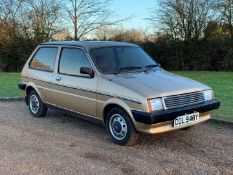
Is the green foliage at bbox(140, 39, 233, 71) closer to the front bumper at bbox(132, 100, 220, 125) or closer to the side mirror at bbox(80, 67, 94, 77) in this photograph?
the side mirror at bbox(80, 67, 94, 77)

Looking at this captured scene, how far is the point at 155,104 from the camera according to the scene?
586cm

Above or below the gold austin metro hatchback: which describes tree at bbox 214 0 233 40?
above

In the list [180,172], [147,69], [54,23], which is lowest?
[180,172]

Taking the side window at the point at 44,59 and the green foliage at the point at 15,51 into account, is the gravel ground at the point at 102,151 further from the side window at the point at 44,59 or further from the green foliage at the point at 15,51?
the green foliage at the point at 15,51

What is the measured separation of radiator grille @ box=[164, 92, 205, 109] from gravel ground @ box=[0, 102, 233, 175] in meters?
0.72

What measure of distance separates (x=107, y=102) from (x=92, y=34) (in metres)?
21.7

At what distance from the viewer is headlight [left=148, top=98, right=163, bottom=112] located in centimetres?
582

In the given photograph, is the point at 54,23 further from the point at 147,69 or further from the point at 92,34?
the point at 147,69

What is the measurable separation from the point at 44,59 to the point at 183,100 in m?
3.50

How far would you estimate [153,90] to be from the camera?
6004 mm

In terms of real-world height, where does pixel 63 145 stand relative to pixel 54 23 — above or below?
below

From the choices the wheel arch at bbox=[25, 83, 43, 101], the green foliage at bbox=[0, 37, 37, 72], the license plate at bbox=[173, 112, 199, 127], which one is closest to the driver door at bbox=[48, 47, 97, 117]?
the wheel arch at bbox=[25, 83, 43, 101]

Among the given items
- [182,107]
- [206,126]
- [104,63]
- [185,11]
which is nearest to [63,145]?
[104,63]

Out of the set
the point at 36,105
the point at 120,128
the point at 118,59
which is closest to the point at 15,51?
the point at 36,105
